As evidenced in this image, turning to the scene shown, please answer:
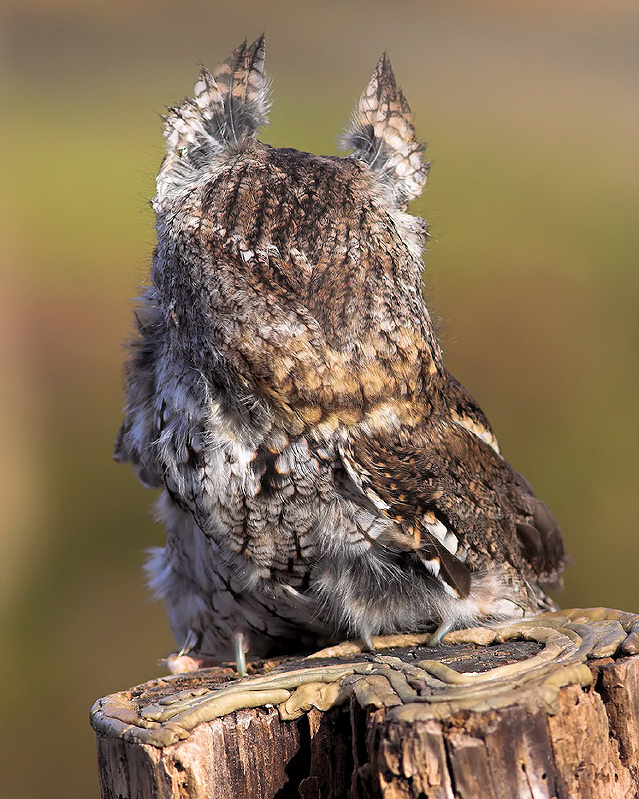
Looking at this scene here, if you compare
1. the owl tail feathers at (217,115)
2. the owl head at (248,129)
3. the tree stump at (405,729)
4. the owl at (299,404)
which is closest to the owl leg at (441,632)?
the owl at (299,404)

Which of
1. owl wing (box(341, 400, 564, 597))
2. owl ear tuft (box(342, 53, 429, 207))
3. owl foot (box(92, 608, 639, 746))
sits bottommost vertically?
owl foot (box(92, 608, 639, 746))

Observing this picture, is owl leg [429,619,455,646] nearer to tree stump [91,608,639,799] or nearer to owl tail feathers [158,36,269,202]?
tree stump [91,608,639,799]

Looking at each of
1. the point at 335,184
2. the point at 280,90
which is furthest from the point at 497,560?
the point at 280,90

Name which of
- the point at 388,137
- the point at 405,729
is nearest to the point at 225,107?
the point at 388,137

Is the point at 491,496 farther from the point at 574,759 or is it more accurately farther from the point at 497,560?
the point at 574,759

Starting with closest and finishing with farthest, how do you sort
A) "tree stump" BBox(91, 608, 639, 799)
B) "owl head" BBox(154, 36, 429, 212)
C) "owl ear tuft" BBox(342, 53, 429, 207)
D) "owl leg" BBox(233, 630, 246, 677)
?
"tree stump" BBox(91, 608, 639, 799), "owl leg" BBox(233, 630, 246, 677), "owl head" BBox(154, 36, 429, 212), "owl ear tuft" BBox(342, 53, 429, 207)

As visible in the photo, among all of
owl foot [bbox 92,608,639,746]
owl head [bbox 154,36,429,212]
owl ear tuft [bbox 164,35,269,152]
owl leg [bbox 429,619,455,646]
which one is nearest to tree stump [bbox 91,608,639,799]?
owl foot [bbox 92,608,639,746]
